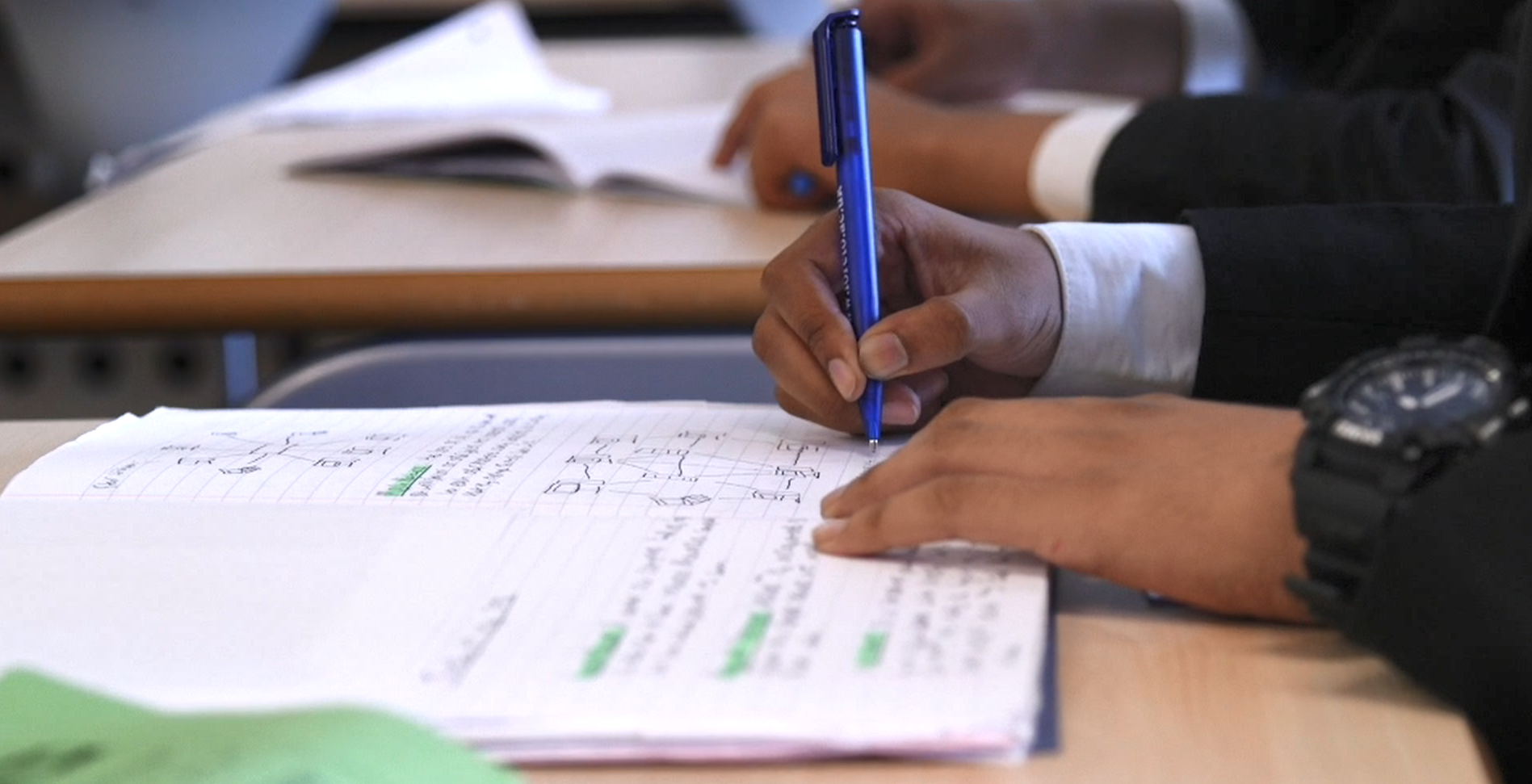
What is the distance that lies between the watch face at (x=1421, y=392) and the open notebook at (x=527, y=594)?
0.38ft

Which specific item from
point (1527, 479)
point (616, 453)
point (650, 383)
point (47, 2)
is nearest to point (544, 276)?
point (650, 383)

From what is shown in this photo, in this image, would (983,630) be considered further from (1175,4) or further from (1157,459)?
(1175,4)

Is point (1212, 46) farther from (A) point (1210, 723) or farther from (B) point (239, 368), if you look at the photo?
(A) point (1210, 723)

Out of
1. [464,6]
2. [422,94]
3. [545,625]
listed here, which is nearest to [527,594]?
[545,625]

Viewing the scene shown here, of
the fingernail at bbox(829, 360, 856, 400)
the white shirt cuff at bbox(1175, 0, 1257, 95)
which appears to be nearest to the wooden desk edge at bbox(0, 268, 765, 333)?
the fingernail at bbox(829, 360, 856, 400)

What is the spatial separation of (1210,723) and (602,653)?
180mm

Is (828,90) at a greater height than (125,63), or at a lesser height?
greater

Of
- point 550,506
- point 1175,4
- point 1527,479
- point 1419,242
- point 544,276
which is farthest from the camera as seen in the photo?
point 1175,4

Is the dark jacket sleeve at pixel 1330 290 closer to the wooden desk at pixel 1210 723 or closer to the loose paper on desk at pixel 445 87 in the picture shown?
the wooden desk at pixel 1210 723

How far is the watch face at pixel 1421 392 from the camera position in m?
0.52

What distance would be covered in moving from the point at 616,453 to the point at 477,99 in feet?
3.86

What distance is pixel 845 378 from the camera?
2.32 ft

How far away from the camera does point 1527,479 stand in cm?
49

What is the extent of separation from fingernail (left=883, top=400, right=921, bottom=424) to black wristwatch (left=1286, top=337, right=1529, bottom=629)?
0.22 metres
